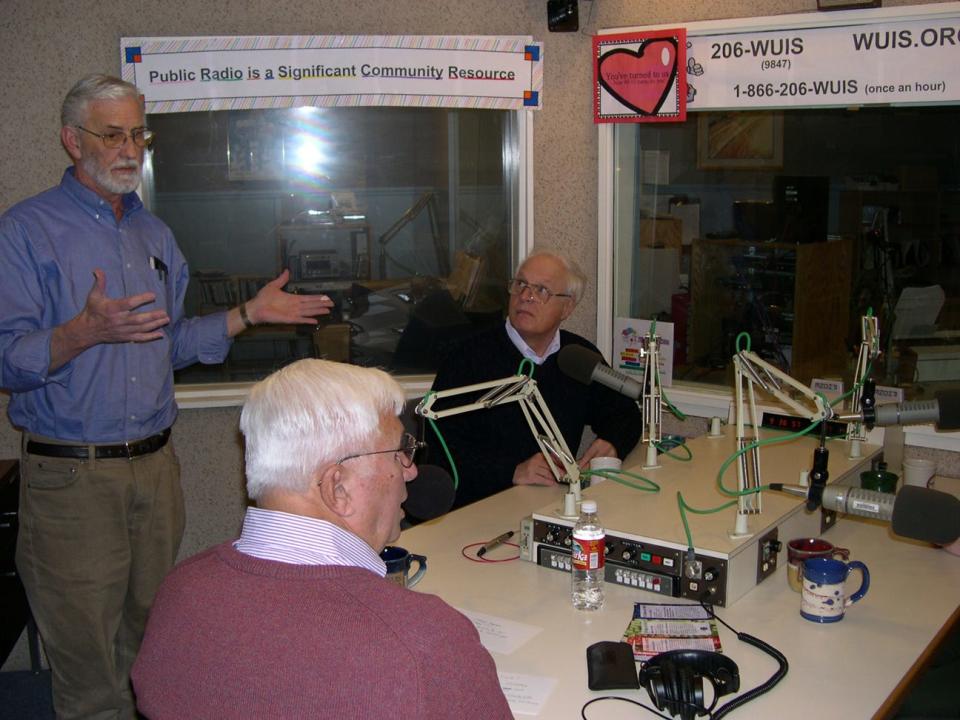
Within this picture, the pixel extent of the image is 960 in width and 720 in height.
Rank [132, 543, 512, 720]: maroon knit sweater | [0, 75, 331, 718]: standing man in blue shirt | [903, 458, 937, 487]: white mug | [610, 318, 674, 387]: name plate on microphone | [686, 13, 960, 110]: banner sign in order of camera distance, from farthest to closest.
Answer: [610, 318, 674, 387]: name plate on microphone → [686, 13, 960, 110]: banner sign → [903, 458, 937, 487]: white mug → [0, 75, 331, 718]: standing man in blue shirt → [132, 543, 512, 720]: maroon knit sweater

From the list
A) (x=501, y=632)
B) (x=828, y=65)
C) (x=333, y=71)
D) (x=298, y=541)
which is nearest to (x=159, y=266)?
(x=333, y=71)

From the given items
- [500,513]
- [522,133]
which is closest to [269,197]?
[522,133]

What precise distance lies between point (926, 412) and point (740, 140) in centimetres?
161

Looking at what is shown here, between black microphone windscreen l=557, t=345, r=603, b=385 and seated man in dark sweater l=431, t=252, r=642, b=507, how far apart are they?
604 mm

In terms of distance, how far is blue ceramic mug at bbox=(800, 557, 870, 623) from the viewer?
1.92 metres

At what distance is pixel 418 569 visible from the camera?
7.05 ft

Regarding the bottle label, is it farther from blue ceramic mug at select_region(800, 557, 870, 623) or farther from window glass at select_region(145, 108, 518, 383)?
window glass at select_region(145, 108, 518, 383)

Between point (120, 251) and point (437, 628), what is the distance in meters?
1.73

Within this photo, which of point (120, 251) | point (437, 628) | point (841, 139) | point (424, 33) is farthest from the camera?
point (424, 33)

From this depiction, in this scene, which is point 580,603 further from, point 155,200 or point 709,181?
point 155,200

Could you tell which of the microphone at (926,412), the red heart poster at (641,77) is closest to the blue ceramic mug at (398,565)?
the microphone at (926,412)

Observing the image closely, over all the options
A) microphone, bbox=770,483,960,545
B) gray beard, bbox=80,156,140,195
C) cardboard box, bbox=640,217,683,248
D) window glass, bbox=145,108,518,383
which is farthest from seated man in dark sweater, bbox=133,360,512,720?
cardboard box, bbox=640,217,683,248

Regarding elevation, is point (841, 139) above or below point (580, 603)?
above

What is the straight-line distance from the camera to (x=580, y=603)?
200 cm
